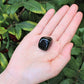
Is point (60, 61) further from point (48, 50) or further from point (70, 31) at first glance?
point (70, 31)

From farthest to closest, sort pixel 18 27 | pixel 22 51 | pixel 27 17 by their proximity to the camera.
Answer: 1. pixel 27 17
2. pixel 18 27
3. pixel 22 51

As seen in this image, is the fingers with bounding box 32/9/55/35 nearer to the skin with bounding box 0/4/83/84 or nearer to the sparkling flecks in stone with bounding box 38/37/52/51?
the skin with bounding box 0/4/83/84

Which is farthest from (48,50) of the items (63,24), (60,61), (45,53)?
(63,24)

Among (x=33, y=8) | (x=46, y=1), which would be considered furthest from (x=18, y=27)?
(x=46, y=1)

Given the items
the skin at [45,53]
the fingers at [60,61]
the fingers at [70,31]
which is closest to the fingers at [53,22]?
the skin at [45,53]

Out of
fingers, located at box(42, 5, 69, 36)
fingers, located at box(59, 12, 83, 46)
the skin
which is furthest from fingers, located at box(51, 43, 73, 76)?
fingers, located at box(42, 5, 69, 36)

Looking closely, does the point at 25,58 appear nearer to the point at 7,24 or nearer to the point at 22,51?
the point at 22,51
